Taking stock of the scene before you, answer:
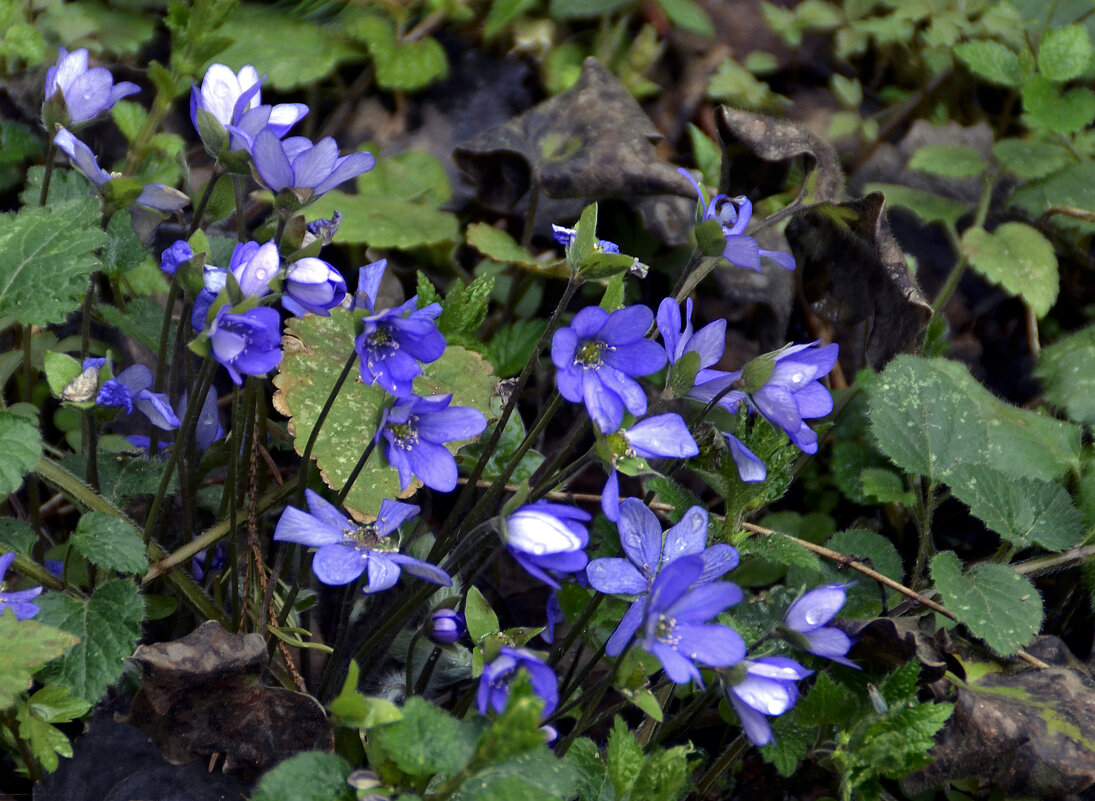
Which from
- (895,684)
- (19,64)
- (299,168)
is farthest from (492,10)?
(895,684)

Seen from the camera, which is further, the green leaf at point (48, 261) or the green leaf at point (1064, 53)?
the green leaf at point (1064, 53)

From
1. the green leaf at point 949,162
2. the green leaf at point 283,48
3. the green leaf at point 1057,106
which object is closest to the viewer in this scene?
the green leaf at point 1057,106

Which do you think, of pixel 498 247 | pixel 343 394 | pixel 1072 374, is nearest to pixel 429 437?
pixel 343 394

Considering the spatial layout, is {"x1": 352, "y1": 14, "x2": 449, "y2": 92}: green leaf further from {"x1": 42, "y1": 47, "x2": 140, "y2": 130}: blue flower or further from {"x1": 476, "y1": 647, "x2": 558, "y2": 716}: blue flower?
{"x1": 476, "y1": 647, "x2": 558, "y2": 716}: blue flower

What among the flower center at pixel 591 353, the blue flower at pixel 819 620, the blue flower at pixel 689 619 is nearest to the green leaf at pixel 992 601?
the blue flower at pixel 819 620

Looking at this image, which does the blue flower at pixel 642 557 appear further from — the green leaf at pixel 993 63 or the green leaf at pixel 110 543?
the green leaf at pixel 993 63

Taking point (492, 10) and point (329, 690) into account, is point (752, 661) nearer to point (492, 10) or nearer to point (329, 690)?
point (329, 690)
